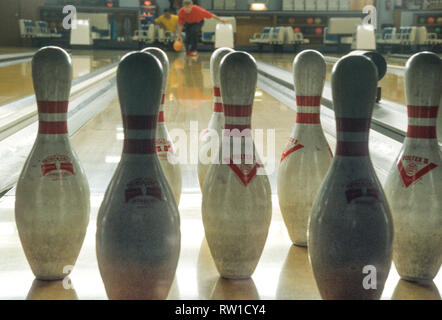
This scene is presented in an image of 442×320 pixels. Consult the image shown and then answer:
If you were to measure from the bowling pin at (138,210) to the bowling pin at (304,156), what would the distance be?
1.07 ft

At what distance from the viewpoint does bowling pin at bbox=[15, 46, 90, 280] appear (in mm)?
821

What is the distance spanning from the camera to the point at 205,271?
89 cm

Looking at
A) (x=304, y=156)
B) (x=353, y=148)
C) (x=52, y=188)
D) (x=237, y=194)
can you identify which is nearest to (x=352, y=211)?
(x=353, y=148)

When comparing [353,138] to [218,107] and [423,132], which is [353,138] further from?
[218,107]

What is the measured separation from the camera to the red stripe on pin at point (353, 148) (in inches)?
28.5

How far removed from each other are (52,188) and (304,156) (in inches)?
16.5

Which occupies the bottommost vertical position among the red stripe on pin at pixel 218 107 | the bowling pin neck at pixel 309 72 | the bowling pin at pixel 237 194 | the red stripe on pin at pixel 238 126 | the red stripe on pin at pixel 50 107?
the bowling pin at pixel 237 194

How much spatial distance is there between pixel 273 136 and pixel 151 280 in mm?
1635

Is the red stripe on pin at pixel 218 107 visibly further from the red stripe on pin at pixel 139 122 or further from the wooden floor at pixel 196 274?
the red stripe on pin at pixel 139 122

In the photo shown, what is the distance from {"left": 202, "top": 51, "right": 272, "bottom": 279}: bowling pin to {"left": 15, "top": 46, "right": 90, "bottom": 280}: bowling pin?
194 mm

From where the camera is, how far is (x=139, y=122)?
0.72 metres

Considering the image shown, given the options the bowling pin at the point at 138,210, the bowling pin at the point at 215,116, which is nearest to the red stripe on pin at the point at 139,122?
the bowling pin at the point at 138,210

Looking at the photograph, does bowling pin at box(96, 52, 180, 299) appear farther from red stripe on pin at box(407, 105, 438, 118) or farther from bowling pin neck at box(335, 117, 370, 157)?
red stripe on pin at box(407, 105, 438, 118)

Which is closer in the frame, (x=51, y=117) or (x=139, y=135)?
(x=139, y=135)
